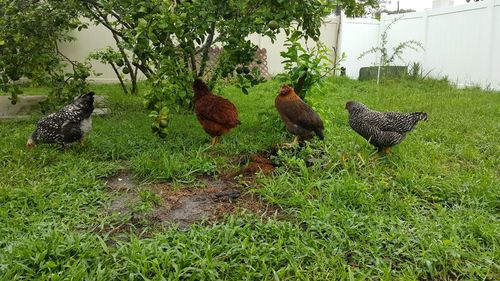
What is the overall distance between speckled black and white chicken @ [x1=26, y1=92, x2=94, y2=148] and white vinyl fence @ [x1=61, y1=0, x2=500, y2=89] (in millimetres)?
5962

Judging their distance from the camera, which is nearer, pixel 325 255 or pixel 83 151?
pixel 325 255

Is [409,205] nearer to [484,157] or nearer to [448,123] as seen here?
[484,157]

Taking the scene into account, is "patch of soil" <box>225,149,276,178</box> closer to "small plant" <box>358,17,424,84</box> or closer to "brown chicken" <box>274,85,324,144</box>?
"brown chicken" <box>274,85,324,144</box>

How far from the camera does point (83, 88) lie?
5449 millimetres

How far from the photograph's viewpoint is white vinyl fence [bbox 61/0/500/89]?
9586 mm

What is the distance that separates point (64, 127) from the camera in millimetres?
4094

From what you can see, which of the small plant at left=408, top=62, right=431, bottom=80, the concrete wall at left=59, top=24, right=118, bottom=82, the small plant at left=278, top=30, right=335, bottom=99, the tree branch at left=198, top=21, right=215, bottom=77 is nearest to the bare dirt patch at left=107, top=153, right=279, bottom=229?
the small plant at left=278, top=30, right=335, bottom=99

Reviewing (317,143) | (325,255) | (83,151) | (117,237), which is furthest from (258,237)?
(83,151)

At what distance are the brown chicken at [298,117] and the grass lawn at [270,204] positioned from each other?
0.17 metres

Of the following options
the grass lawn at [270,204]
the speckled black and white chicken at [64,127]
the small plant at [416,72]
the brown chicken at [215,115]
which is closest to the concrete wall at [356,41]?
the small plant at [416,72]

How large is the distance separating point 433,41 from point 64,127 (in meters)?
10.2

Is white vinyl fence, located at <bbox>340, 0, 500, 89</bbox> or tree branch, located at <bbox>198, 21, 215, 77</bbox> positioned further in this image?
white vinyl fence, located at <bbox>340, 0, 500, 89</bbox>

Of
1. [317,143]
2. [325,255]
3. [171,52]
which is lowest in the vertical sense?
[325,255]

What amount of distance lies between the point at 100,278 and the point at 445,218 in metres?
2.27
